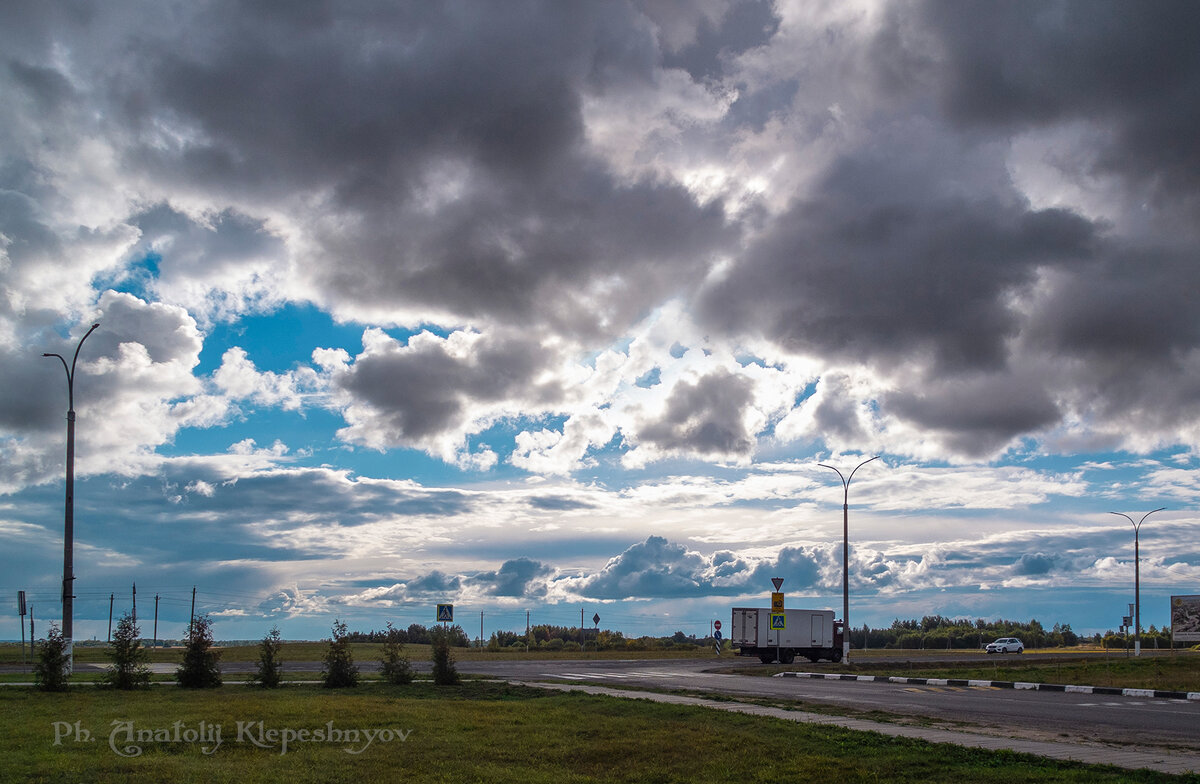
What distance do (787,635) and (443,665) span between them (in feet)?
97.4

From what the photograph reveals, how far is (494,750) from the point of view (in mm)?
13281

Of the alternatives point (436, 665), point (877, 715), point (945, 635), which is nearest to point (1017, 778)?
point (877, 715)

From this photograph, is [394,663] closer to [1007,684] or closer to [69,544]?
[69,544]

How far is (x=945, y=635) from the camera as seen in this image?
101250 mm

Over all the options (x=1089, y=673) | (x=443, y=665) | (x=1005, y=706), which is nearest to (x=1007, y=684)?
(x=1089, y=673)

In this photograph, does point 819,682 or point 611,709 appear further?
point 819,682

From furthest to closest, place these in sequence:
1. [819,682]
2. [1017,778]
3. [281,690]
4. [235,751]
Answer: [819,682] → [281,690] → [235,751] → [1017,778]

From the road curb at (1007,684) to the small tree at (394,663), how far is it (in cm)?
1665

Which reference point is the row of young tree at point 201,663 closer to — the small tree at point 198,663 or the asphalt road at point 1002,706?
the small tree at point 198,663

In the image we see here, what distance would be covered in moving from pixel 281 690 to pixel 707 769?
1556cm

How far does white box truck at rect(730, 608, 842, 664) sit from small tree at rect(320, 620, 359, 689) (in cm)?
2985

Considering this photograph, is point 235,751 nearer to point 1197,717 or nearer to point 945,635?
point 1197,717

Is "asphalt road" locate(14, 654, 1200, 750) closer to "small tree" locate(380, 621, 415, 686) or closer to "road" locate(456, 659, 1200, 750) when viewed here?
"road" locate(456, 659, 1200, 750)

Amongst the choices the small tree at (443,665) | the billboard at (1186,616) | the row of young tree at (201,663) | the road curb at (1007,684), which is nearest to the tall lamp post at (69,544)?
the row of young tree at (201,663)
